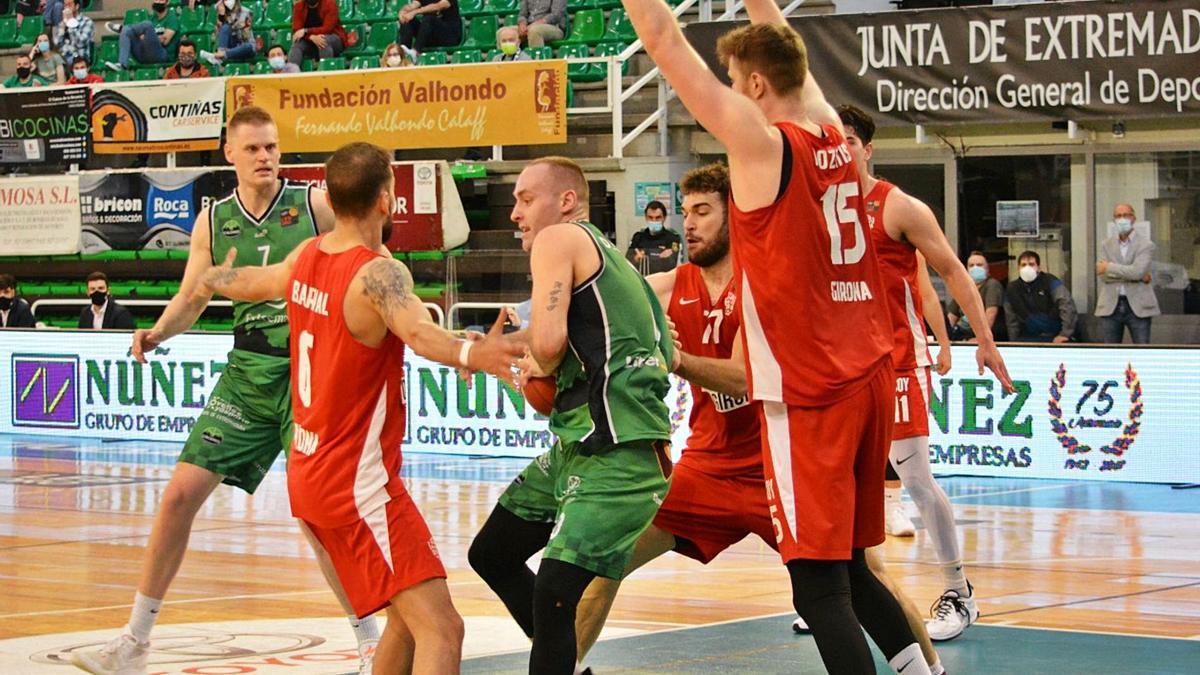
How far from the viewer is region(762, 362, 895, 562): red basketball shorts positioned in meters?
5.00

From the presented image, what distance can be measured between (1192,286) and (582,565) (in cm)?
1346

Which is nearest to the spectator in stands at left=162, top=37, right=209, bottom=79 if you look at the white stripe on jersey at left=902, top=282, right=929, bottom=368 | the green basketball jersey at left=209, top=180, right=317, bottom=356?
the green basketball jersey at left=209, top=180, right=317, bottom=356

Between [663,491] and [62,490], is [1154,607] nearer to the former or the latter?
[663,491]

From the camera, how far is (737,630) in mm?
7816

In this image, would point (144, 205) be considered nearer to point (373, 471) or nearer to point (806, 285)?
point (373, 471)

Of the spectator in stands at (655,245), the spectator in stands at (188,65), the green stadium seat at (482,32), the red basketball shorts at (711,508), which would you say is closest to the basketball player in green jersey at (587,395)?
the red basketball shorts at (711,508)

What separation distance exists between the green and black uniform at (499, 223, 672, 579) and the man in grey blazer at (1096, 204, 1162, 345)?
39.3 feet

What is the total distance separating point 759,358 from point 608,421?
0.59m

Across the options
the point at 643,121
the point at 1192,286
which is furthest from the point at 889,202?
the point at 643,121

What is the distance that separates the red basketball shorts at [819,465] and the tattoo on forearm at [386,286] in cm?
108

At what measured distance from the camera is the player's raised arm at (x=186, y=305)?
6.85 metres

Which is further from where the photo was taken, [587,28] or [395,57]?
[587,28]

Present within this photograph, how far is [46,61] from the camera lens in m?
24.4

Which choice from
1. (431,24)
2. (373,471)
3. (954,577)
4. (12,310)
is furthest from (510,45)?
(373,471)
